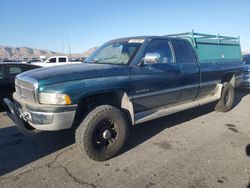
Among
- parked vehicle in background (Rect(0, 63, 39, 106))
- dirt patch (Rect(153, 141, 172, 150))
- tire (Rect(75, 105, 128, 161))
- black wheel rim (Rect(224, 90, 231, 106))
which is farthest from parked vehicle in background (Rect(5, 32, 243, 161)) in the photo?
parked vehicle in background (Rect(0, 63, 39, 106))

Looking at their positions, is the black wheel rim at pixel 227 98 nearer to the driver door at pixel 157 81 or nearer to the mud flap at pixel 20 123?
the driver door at pixel 157 81

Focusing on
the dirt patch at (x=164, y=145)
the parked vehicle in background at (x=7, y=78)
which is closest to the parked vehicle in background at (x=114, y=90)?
the dirt patch at (x=164, y=145)

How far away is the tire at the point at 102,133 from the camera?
3197mm

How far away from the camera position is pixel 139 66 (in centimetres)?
379

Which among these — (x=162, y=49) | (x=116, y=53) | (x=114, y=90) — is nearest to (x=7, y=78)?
(x=116, y=53)

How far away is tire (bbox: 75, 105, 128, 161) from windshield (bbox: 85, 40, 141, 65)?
0.99m

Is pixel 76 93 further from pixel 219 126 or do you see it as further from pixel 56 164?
pixel 219 126

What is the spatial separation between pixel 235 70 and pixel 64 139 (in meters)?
4.96

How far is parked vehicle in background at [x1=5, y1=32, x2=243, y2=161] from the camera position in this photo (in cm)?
301

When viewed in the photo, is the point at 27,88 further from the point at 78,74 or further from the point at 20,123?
the point at 78,74

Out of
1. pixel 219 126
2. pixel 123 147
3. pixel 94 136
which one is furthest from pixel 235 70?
pixel 94 136

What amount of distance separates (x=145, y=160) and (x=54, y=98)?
1671 mm

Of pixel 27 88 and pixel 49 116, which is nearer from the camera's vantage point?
pixel 49 116

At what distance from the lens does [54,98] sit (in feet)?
9.62
